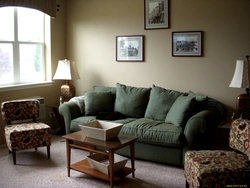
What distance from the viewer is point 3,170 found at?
3561 millimetres

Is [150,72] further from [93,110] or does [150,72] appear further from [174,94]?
[93,110]

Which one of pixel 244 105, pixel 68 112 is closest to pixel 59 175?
pixel 68 112

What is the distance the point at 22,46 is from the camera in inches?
191

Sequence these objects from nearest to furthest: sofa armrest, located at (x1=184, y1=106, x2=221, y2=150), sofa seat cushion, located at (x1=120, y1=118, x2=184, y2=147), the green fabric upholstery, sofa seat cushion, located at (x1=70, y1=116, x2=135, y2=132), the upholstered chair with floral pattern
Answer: the upholstered chair with floral pattern < sofa armrest, located at (x1=184, y1=106, x2=221, y2=150) < sofa seat cushion, located at (x1=120, y1=118, x2=184, y2=147) < sofa seat cushion, located at (x1=70, y1=116, x2=135, y2=132) < the green fabric upholstery

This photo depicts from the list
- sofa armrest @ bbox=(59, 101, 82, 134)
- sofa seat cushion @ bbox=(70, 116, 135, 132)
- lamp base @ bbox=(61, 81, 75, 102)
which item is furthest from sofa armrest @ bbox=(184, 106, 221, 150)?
lamp base @ bbox=(61, 81, 75, 102)

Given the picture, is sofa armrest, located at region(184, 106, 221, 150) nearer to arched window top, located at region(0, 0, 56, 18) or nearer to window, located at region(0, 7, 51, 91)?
window, located at region(0, 7, 51, 91)

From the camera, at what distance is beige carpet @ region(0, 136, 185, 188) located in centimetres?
317

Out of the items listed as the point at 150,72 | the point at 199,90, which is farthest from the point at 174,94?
the point at 150,72

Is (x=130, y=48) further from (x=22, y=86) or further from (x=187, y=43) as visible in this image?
(x=22, y=86)

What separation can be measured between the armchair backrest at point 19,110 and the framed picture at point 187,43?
2.22 meters

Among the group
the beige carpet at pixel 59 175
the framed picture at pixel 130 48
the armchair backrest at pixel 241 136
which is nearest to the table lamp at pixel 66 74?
the framed picture at pixel 130 48

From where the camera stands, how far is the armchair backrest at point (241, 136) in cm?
272

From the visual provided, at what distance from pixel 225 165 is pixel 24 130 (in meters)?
2.47

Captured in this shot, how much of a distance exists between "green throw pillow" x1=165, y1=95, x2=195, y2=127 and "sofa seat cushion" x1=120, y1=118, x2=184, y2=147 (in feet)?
0.26
